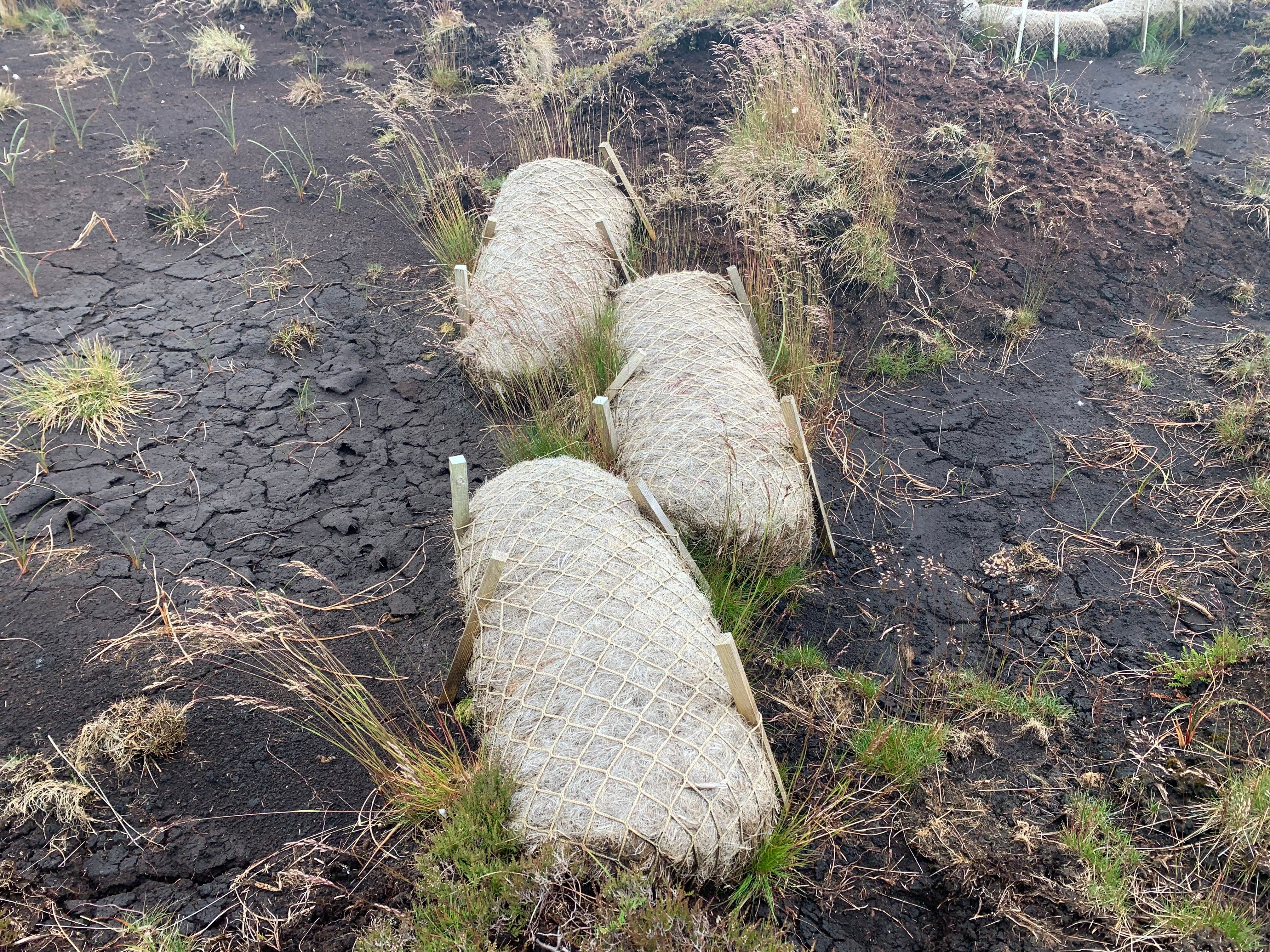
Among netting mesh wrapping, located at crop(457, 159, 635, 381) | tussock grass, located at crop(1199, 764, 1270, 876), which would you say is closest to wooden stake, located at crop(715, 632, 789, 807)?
tussock grass, located at crop(1199, 764, 1270, 876)

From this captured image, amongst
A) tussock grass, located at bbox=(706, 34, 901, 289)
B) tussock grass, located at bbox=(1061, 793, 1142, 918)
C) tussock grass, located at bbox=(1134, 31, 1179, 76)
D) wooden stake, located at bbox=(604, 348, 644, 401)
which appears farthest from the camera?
tussock grass, located at bbox=(1134, 31, 1179, 76)

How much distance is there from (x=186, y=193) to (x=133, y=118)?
1.48 m

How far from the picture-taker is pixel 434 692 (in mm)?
3104

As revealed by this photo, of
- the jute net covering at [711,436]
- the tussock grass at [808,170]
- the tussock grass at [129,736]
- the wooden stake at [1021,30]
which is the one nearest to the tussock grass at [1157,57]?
the wooden stake at [1021,30]

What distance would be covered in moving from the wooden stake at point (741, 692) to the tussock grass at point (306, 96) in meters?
6.59

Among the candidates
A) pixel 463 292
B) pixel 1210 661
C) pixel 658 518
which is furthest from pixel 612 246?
pixel 1210 661

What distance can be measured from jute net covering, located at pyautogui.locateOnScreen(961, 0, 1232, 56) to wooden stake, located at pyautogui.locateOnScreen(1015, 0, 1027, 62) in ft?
0.20

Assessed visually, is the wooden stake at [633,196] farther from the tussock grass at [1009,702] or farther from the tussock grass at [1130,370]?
the tussock grass at [1009,702]

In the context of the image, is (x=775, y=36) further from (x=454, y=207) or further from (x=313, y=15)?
(x=313, y=15)

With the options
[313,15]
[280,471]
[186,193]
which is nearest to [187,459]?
[280,471]

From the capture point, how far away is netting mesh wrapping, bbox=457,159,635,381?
4.31 m

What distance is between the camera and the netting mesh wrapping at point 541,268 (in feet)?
14.1

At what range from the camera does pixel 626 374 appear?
12.6 feet

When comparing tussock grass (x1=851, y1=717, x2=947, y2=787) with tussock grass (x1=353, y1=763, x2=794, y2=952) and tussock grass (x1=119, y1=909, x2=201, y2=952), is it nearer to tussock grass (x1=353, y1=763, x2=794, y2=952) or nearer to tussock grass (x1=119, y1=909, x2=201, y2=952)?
tussock grass (x1=353, y1=763, x2=794, y2=952)
